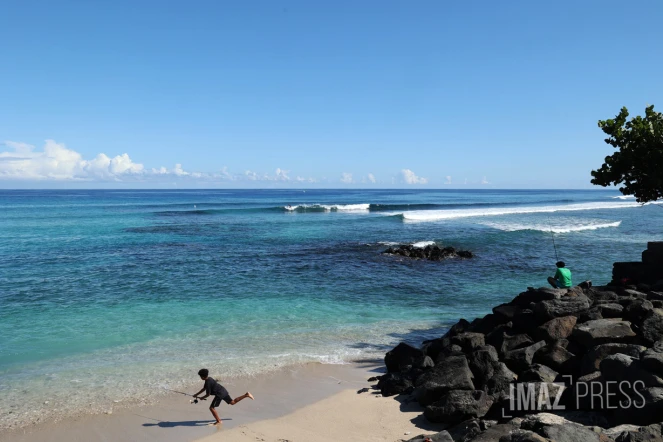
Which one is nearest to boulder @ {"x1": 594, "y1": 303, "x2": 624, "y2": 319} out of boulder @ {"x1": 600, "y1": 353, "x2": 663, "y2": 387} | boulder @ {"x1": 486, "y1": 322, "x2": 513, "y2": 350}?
boulder @ {"x1": 486, "y1": 322, "x2": 513, "y2": 350}

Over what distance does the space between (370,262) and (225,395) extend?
16.6 meters

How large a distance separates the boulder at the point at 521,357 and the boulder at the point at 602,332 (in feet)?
2.33

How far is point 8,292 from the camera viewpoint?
18484 millimetres

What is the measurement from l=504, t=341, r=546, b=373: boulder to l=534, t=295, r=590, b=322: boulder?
100 cm

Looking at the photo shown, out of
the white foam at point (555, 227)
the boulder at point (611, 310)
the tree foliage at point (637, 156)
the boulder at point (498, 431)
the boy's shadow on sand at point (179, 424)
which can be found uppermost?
the tree foliage at point (637, 156)

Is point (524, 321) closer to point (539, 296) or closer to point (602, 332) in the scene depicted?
point (539, 296)

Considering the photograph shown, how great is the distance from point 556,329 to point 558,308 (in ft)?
2.32

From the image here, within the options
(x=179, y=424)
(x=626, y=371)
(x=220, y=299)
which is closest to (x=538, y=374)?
(x=626, y=371)

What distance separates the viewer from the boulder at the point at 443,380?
8.35 m

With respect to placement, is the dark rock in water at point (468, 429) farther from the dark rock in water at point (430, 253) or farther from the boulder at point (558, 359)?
the dark rock in water at point (430, 253)

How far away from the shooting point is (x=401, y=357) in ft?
34.4

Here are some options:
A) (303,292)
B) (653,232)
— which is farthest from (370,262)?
(653,232)

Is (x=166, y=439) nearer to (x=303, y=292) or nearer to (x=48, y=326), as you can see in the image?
(x=48, y=326)

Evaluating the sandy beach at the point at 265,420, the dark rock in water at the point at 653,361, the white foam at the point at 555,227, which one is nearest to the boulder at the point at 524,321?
the dark rock in water at the point at 653,361
